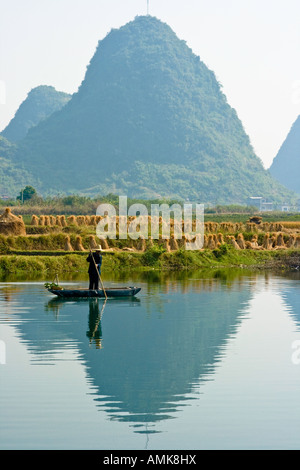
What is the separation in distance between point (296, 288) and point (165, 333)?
1328 centimetres

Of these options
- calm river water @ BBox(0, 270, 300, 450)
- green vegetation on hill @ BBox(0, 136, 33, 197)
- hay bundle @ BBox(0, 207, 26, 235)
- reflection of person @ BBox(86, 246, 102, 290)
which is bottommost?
calm river water @ BBox(0, 270, 300, 450)

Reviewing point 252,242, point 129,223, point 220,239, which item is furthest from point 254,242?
point 129,223

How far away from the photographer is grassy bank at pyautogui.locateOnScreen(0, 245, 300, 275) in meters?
39.4

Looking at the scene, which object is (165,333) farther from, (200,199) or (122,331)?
(200,199)

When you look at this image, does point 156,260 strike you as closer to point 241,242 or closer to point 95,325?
point 241,242

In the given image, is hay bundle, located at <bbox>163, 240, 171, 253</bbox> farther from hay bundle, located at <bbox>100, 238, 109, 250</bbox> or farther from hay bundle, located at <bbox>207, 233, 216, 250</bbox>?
hay bundle, located at <bbox>207, 233, 216, 250</bbox>

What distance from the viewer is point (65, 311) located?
85.9ft

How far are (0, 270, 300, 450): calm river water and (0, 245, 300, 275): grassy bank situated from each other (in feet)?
32.7

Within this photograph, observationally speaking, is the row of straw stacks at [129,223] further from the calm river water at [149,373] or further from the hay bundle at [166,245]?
A: the calm river water at [149,373]

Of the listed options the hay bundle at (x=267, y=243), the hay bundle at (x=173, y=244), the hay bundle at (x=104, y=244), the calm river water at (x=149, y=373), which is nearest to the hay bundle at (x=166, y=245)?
the hay bundle at (x=173, y=244)

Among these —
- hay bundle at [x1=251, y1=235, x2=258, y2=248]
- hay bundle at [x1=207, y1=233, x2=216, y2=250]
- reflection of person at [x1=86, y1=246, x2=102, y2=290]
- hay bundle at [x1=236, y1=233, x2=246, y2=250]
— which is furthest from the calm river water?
hay bundle at [x1=251, y1=235, x2=258, y2=248]

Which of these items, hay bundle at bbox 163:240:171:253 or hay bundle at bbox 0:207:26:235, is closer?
hay bundle at bbox 163:240:171:253

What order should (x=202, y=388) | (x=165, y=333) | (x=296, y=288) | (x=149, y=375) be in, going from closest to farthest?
1. (x=202, y=388)
2. (x=149, y=375)
3. (x=165, y=333)
4. (x=296, y=288)
